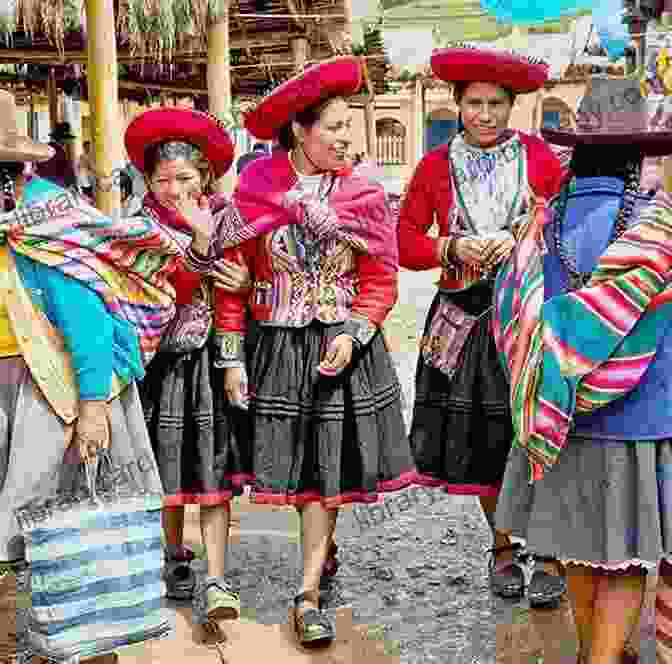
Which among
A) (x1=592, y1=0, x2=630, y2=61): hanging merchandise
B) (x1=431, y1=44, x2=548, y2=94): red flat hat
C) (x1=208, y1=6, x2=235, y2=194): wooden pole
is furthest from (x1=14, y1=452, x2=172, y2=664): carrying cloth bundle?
(x1=592, y1=0, x2=630, y2=61): hanging merchandise

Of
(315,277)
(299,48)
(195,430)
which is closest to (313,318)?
(315,277)

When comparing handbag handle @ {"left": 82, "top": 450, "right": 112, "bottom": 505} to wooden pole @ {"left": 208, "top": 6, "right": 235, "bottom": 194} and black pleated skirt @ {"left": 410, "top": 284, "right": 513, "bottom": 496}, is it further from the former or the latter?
wooden pole @ {"left": 208, "top": 6, "right": 235, "bottom": 194}

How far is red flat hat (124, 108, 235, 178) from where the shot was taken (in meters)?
3.53

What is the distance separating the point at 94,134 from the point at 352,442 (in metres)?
3.05

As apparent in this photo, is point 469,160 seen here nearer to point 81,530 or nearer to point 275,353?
point 275,353

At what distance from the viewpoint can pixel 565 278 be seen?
2725 millimetres

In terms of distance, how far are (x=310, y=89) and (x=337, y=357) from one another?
0.91m

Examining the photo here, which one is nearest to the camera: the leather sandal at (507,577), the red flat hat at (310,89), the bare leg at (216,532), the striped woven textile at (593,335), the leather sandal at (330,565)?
the striped woven textile at (593,335)

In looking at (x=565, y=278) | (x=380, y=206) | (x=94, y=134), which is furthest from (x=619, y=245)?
(x=94, y=134)

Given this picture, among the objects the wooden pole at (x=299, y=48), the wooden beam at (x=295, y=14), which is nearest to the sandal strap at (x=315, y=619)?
the wooden beam at (x=295, y=14)

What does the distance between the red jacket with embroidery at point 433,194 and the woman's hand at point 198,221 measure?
0.76m

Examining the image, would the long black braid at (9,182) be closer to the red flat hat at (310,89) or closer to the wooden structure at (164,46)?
the red flat hat at (310,89)

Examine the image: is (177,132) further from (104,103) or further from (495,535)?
(104,103)

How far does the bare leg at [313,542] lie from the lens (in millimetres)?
3569
